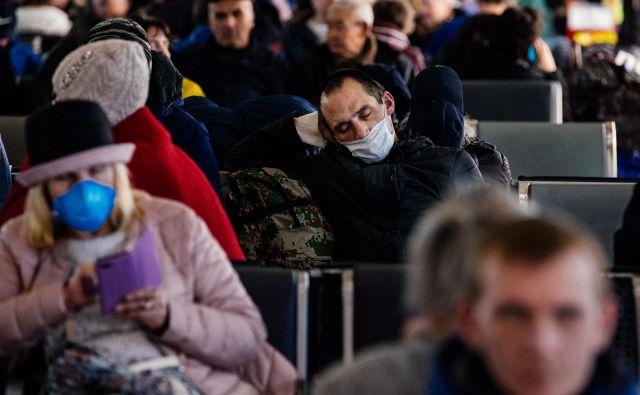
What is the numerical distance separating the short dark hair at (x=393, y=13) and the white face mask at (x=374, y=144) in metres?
4.15

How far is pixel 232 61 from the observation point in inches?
325

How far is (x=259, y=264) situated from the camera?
361 cm

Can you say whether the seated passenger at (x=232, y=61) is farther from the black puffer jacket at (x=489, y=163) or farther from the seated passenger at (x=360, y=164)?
the seated passenger at (x=360, y=164)

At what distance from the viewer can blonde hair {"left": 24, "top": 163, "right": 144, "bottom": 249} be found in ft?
10.7

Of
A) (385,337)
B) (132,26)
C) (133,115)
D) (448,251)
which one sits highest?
(132,26)

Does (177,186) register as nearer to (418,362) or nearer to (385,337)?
(385,337)

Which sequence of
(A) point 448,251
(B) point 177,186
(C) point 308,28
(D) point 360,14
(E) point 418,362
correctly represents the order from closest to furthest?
1. (A) point 448,251
2. (E) point 418,362
3. (B) point 177,186
4. (D) point 360,14
5. (C) point 308,28

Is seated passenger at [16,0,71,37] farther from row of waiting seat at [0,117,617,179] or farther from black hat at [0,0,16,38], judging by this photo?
row of waiting seat at [0,117,617,179]

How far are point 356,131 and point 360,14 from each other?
3431mm

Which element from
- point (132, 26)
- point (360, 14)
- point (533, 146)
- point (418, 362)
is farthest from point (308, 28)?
point (418, 362)

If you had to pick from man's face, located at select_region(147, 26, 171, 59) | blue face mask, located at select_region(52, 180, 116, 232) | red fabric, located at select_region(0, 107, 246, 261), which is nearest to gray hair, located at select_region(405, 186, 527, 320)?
blue face mask, located at select_region(52, 180, 116, 232)

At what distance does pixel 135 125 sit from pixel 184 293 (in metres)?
0.81

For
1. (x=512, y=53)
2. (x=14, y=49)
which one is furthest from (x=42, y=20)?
(x=512, y=53)

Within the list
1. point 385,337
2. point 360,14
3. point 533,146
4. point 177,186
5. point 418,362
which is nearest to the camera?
point 418,362
